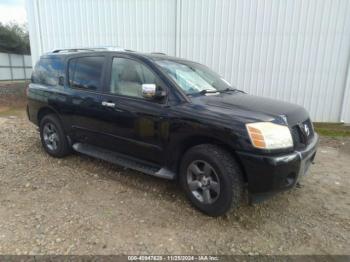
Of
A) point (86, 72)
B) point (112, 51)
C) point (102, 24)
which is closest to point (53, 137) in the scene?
point (86, 72)

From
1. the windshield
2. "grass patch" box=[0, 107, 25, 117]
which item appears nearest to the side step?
the windshield

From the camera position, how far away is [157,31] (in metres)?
7.54

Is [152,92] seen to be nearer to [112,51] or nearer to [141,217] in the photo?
[112,51]

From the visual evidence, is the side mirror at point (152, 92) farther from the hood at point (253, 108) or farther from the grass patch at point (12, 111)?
the grass patch at point (12, 111)

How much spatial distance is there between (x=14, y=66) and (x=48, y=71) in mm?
22139

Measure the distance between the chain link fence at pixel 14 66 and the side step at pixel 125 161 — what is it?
21.5 metres

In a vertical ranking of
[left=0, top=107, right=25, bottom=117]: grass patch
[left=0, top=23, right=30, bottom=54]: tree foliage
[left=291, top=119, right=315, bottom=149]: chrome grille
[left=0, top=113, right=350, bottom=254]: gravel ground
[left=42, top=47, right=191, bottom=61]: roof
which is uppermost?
[left=0, top=23, right=30, bottom=54]: tree foliage

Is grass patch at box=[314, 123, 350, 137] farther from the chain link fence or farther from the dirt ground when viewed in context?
the chain link fence

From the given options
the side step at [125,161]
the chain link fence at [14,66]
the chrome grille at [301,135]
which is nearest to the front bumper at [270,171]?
the chrome grille at [301,135]

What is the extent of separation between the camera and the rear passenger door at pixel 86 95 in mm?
3762

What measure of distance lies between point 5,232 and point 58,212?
524mm

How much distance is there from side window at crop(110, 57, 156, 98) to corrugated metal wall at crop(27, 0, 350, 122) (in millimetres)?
4231

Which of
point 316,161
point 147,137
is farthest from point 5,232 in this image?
point 316,161

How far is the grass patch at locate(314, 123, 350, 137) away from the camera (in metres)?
6.49
